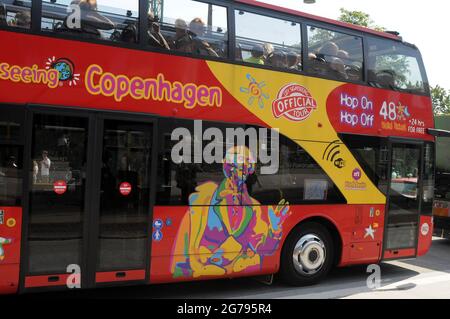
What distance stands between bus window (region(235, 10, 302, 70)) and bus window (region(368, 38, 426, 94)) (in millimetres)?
1547

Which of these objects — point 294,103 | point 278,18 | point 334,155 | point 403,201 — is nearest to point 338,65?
point 294,103

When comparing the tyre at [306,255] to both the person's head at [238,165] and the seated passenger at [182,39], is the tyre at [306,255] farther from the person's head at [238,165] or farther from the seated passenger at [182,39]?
the seated passenger at [182,39]

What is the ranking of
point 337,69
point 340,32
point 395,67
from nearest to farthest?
1. point 337,69
2. point 340,32
3. point 395,67

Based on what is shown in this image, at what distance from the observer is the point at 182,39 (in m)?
5.99

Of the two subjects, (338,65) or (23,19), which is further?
(338,65)

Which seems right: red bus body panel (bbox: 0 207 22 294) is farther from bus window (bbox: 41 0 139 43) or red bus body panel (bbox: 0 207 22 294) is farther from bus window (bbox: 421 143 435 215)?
bus window (bbox: 421 143 435 215)

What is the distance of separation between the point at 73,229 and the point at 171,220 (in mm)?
1147

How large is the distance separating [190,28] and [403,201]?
4630mm

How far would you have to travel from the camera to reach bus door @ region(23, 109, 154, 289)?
509 cm

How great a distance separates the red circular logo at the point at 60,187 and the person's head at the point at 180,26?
90.8 inches

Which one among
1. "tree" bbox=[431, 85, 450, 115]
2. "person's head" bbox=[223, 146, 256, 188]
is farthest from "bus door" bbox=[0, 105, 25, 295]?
"tree" bbox=[431, 85, 450, 115]

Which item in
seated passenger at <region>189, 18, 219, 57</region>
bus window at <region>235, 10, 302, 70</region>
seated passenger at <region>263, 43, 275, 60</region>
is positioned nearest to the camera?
seated passenger at <region>189, 18, 219, 57</region>

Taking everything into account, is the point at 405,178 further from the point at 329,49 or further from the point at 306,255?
the point at 329,49
